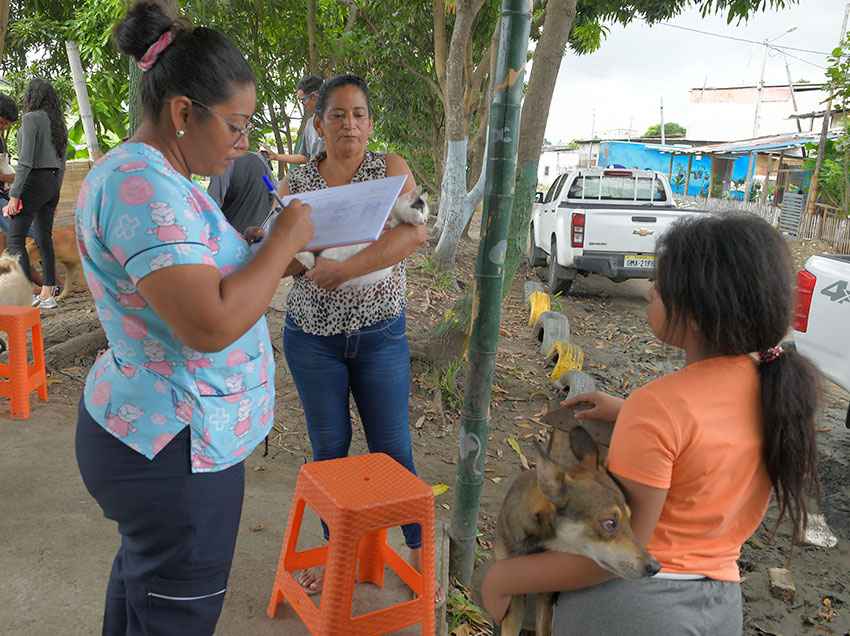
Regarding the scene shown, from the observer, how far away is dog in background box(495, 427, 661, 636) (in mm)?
1354

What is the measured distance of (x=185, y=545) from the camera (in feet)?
4.81

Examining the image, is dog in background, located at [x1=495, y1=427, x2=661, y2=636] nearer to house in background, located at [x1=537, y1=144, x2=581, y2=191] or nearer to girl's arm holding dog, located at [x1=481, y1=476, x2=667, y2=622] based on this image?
girl's arm holding dog, located at [x1=481, y1=476, x2=667, y2=622]

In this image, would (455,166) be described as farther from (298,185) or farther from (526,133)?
(298,185)

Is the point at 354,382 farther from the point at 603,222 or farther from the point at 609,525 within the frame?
the point at 603,222

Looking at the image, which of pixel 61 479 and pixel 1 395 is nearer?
pixel 61 479

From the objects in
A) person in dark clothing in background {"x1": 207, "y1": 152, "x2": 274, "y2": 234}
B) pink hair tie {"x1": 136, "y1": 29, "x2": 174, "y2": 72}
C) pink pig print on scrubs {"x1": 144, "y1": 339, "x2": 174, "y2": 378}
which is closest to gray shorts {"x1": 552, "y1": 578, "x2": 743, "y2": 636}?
pink pig print on scrubs {"x1": 144, "y1": 339, "x2": 174, "y2": 378}

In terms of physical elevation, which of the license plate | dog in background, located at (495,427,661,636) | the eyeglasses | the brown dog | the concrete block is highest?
the eyeglasses

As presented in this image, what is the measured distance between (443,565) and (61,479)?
2029mm

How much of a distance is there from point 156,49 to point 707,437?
53.8 inches

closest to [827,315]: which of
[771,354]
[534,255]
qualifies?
[771,354]

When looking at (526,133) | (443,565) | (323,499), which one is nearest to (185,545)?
(323,499)

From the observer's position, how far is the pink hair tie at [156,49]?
1.44 meters

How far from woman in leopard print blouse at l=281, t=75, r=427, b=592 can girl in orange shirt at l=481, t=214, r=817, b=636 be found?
115 centimetres

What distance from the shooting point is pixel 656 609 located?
4.58ft
